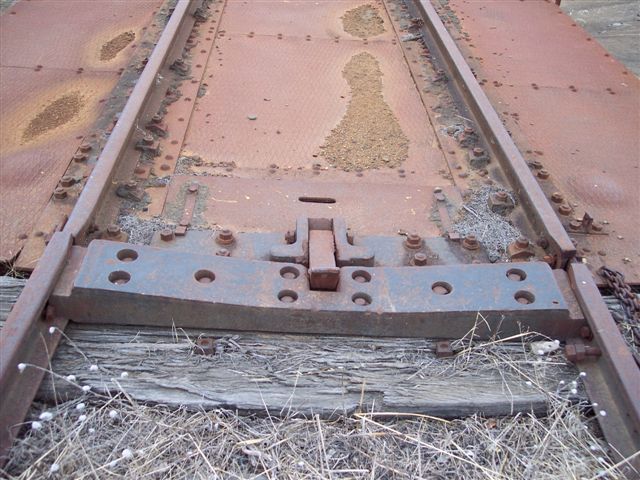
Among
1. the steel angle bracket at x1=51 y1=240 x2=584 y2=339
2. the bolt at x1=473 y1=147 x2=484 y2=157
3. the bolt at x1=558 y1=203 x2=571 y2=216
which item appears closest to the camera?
the steel angle bracket at x1=51 y1=240 x2=584 y2=339

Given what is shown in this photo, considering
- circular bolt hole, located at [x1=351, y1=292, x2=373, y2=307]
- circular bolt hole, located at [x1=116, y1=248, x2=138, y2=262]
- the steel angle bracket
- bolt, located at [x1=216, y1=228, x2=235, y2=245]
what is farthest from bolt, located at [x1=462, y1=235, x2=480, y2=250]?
circular bolt hole, located at [x1=116, y1=248, x2=138, y2=262]

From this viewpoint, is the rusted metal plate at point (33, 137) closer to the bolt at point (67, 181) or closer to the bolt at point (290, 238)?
the bolt at point (67, 181)

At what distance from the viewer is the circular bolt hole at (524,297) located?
2107mm

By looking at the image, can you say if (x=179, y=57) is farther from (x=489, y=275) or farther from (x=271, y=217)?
(x=489, y=275)

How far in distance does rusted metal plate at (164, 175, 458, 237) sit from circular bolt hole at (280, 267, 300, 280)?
44 cm

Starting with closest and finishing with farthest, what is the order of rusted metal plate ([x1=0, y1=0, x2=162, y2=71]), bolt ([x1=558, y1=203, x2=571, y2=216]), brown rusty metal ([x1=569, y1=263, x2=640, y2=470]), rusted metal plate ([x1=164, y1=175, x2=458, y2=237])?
1. brown rusty metal ([x1=569, y1=263, x2=640, y2=470])
2. rusted metal plate ([x1=164, y1=175, x2=458, y2=237])
3. bolt ([x1=558, y1=203, x2=571, y2=216])
4. rusted metal plate ([x1=0, y1=0, x2=162, y2=71])

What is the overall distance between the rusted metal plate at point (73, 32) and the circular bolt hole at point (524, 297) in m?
3.06

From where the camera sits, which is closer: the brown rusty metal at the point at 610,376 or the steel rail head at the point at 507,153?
the brown rusty metal at the point at 610,376

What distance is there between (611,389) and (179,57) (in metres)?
3.12

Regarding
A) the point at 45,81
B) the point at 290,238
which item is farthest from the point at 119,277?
the point at 45,81

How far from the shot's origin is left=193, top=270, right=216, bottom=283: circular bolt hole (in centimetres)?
211

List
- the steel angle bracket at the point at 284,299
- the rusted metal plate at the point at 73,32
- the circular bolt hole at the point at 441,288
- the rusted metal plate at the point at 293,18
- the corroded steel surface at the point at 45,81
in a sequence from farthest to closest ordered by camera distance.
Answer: the rusted metal plate at the point at 293,18
the rusted metal plate at the point at 73,32
the corroded steel surface at the point at 45,81
the circular bolt hole at the point at 441,288
the steel angle bracket at the point at 284,299

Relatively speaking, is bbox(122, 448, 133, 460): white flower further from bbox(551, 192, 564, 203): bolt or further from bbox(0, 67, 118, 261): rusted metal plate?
bbox(551, 192, 564, 203): bolt

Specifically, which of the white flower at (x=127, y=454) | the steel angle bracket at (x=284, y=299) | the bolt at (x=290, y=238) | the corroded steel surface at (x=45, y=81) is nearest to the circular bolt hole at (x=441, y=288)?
the steel angle bracket at (x=284, y=299)
